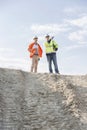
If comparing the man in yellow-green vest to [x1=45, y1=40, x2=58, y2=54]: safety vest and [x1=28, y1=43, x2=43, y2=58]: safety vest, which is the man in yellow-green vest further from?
[x1=28, y1=43, x2=43, y2=58]: safety vest

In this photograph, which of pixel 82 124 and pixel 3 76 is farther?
pixel 3 76

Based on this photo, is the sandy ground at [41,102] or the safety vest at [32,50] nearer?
the sandy ground at [41,102]

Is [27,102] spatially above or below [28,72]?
below

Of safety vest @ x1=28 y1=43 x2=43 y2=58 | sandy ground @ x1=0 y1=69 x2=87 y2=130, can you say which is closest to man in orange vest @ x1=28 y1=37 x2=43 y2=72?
safety vest @ x1=28 y1=43 x2=43 y2=58

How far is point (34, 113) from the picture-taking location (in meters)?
16.4

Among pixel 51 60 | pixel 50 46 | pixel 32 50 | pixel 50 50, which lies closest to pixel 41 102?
pixel 51 60

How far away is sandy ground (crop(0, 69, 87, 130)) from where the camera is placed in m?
15.6

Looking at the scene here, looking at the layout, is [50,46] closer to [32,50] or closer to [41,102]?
[32,50]

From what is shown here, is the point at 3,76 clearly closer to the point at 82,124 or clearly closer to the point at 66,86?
the point at 66,86

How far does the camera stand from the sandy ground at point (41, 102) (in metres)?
15.6

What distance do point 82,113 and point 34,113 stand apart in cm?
180

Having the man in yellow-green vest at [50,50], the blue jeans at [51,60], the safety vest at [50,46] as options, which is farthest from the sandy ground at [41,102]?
the safety vest at [50,46]

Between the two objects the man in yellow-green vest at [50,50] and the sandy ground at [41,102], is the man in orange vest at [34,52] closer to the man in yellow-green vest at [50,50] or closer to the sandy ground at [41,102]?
the man in yellow-green vest at [50,50]

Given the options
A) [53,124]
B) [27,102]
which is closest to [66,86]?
[27,102]
